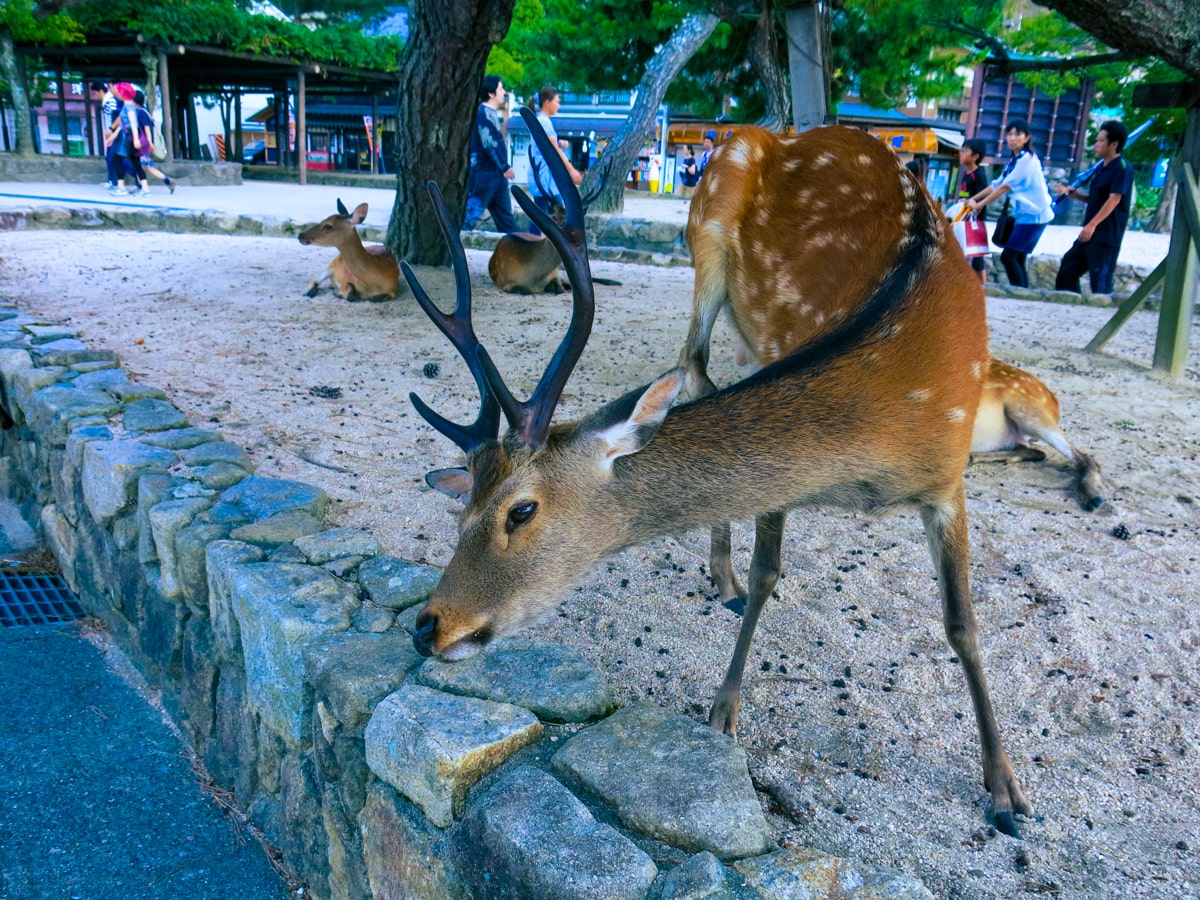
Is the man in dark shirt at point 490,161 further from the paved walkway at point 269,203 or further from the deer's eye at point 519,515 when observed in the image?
the deer's eye at point 519,515

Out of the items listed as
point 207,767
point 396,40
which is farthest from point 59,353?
point 396,40

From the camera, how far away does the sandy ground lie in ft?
6.07

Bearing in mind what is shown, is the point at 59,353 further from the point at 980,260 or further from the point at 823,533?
the point at 980,260

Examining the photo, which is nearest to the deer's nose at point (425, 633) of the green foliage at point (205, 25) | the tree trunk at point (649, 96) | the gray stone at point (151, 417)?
the gray stone at point (151, 417)

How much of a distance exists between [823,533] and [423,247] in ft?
16.7

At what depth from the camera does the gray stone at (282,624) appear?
2.09 m

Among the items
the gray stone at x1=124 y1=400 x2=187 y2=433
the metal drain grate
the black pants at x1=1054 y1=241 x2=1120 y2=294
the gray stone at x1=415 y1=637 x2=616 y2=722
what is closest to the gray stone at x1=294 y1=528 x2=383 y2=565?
the gray stone at x1=415 y1=637 x2=616 y2=722

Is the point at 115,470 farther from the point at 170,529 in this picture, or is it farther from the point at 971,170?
the point at 971,170

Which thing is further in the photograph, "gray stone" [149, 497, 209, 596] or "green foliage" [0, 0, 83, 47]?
"green foliage" [0, 0, 83, 47]

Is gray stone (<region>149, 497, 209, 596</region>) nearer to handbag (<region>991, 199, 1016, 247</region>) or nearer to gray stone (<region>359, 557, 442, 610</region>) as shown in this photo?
gray stone (<region>359, 557, 442, 610</region>)

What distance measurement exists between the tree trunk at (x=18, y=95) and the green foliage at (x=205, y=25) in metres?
1.48

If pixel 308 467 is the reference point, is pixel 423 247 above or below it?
above

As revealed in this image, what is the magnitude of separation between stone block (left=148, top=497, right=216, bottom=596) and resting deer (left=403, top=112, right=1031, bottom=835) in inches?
36.1

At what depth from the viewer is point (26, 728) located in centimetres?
268
